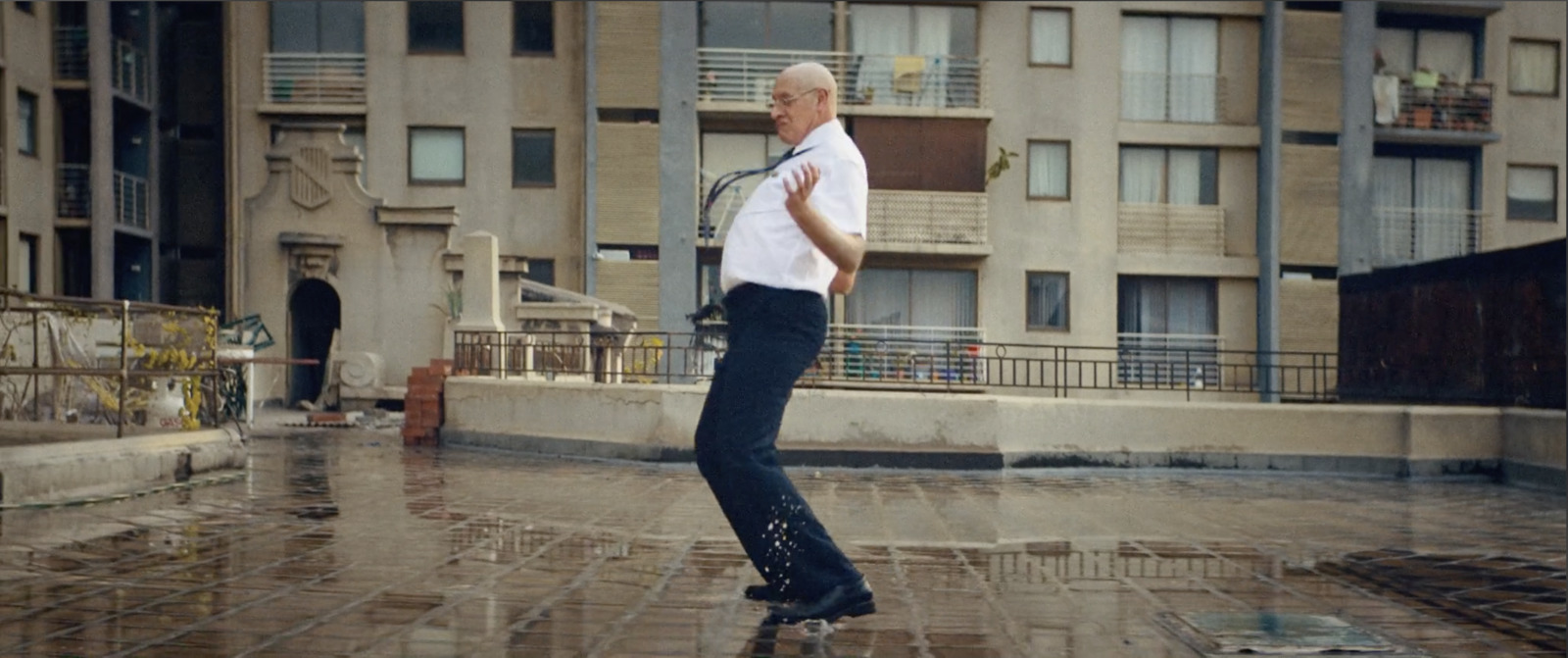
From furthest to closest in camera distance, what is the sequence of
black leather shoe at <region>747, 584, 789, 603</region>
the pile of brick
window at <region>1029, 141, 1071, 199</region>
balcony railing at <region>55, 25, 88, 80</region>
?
window at <region>1029, 141, 1071, 199</region> < balcony railing at <region>55, 25, 88, 80</region> < the pile of brick < black leather shoe at <region>747, 584, 789, 603</region>

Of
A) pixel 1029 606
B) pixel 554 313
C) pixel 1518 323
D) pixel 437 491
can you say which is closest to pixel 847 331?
pixel 554 313

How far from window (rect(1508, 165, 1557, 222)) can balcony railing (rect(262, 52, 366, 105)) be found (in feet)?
91.8

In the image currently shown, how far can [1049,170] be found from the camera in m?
33.6

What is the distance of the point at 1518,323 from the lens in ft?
46.6

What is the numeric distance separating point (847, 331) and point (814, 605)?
93.6 ft

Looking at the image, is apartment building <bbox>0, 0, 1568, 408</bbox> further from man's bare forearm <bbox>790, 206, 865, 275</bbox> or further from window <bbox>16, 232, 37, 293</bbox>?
man's bare forearm <bbox>790, 206, 865, 275</bbox>

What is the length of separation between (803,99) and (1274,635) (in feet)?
7.83

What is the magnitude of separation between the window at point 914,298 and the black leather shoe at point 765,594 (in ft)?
93.0

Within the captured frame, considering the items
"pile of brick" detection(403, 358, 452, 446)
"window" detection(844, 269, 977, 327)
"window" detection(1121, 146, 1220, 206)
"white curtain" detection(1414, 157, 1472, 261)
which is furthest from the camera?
"white curtain" detection(1414, 157, 1472, 261)

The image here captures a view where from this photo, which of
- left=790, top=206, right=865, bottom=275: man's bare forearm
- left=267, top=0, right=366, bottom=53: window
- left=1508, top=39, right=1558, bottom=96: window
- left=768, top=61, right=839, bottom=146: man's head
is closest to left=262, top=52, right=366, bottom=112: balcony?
left=267, top=0, right=366, bottom=53: window

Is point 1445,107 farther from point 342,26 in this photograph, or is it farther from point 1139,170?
point 342,26

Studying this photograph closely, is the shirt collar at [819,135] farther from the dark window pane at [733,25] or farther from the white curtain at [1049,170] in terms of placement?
the white curtain at [1049,170]

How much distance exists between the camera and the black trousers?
15.6 ft

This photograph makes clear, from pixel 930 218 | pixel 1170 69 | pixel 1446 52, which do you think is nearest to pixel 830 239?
pixel 930 218
